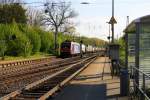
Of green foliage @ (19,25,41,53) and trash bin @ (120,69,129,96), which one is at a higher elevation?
green foliage @ (19,25,41,53)

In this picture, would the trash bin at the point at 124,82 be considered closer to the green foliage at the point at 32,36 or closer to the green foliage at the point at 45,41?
the green foliage at the point at 32,36

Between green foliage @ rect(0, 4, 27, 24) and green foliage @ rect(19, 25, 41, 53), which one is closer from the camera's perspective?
green foliage @ rect(19, 25, 41, 53)

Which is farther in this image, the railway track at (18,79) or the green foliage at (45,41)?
the green foliage at (45,41)

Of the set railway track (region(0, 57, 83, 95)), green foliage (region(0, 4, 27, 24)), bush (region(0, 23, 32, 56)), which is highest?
green foliage (region(0, 4, 27, 24))

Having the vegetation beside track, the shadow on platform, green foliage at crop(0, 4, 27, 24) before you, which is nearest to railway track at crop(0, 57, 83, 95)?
the shadow on platform

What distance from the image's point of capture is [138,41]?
620 inches

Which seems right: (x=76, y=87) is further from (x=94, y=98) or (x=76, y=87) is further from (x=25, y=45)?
(x=25, y=45)

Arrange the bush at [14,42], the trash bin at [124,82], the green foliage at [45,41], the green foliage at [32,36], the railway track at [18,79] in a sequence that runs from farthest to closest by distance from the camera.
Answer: the green foliage at [45,41] < the green foliage at [32,36] < the bush at [14,42] < the railway track at [18,79] < the trash bin at [124,82]

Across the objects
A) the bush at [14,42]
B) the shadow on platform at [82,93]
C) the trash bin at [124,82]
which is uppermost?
the bush at [14,42]

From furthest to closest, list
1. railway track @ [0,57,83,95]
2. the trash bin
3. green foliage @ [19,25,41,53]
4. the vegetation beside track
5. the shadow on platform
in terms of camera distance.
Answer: green foliage @ [19,25,41,53] < the vegetation beside track < railway track @ [0,57,83,95] < the shadow on platform < the trash bin

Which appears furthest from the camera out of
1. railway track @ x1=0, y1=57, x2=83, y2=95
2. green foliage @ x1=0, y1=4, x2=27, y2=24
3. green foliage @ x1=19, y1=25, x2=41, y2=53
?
green foliage @ x1=0, y1=4, x2=27, y2=24

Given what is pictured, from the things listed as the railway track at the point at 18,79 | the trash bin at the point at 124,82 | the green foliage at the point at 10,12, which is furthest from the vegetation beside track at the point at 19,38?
the trash bin at the point at 124,82

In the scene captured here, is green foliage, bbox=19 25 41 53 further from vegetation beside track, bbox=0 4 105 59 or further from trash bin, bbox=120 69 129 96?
trash bin, bbox=120 69 129 96

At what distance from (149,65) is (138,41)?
3.56 feet
